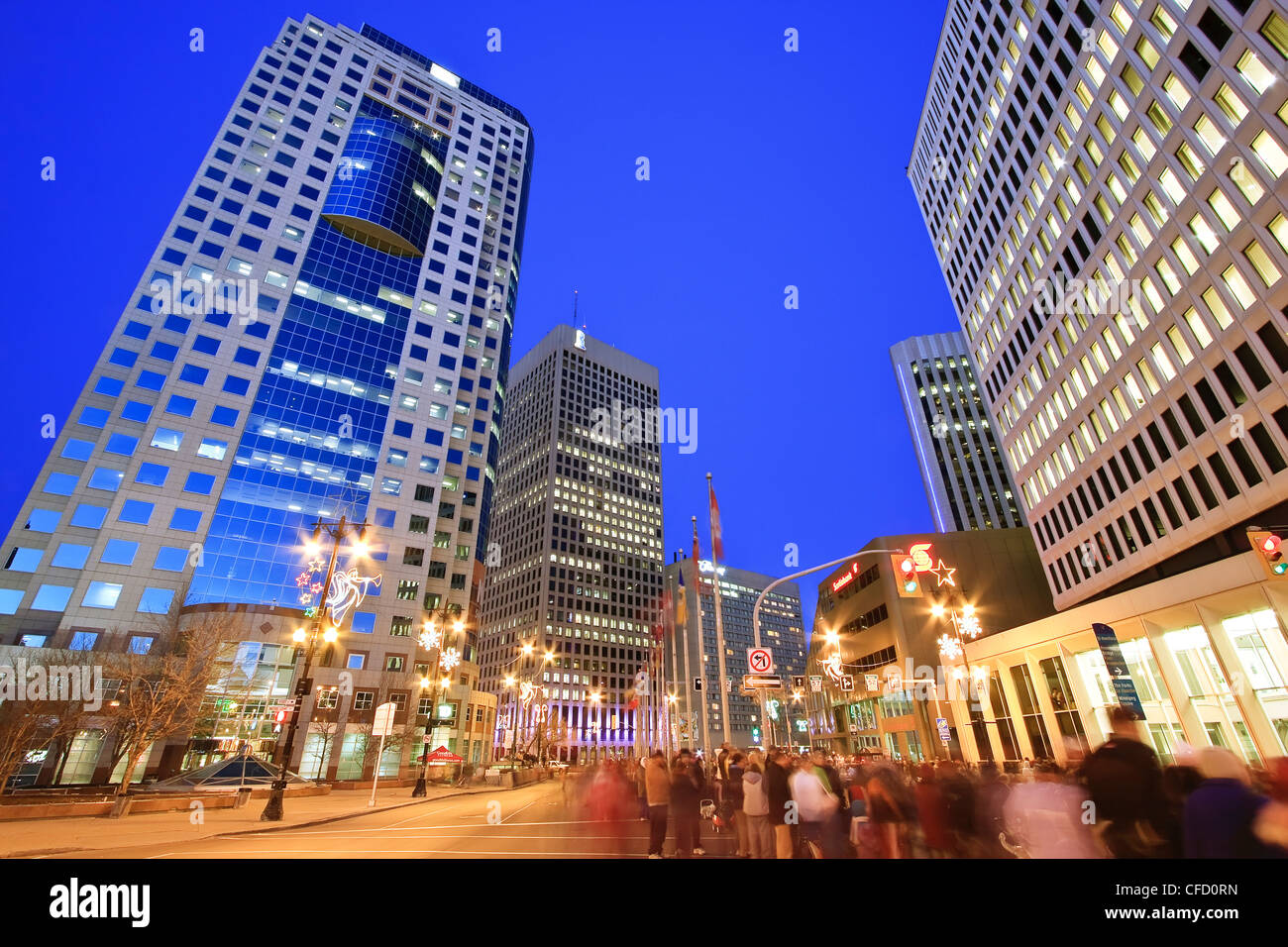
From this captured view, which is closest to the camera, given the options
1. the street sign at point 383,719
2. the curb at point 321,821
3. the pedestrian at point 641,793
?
the curb at point 321,821

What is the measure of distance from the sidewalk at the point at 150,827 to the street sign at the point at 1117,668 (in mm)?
35049

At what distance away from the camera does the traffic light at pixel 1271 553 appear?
49.5 feet

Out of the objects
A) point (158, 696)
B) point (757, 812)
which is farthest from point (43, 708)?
point (757, 812)

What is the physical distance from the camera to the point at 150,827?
18328 mm

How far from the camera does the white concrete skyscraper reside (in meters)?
28.0

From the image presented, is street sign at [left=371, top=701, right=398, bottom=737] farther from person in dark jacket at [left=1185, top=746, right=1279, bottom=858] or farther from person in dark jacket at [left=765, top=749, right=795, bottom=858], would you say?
person in dark jacket at [left=1185, top=746, right=1279, bottom=858]

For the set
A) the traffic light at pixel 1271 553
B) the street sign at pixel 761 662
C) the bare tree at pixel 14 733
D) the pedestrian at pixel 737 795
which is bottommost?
the pedestrian at pixel 737 795

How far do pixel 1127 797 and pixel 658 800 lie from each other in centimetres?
895

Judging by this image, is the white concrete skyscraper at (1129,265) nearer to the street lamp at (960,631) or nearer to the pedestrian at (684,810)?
the street lamp at (960,631)

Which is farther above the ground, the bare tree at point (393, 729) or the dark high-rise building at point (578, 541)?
the dark high-rise building at point (578, 541)

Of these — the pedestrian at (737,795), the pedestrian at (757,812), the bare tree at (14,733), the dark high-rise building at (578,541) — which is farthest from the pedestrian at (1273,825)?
the dark high-rise building at (578,541)

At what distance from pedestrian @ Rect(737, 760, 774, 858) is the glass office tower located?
49164mm
